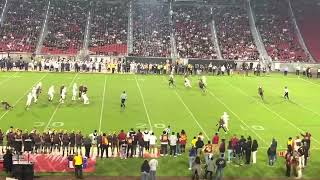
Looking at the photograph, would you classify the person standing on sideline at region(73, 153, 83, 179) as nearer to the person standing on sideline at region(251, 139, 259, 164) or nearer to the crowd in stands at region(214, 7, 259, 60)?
the person standing on sideline at region(251, 139, 259, 164)

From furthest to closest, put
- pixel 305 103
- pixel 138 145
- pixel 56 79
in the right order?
1. pixel 56 79
2. pixel 305 103
3. pixel 138 145

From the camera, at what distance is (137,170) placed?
78.2 ft

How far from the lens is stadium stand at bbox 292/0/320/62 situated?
67069 millimetres

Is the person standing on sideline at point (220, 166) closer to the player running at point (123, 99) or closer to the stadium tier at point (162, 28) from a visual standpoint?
the player running at point (123, 99)

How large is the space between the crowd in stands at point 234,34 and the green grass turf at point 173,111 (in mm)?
13824

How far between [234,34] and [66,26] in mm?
20937

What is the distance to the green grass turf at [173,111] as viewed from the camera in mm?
25500

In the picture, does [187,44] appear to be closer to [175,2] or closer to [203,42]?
[203,42]

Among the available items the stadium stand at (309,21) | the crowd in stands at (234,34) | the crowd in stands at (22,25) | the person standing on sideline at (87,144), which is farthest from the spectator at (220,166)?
the stadium stand at (309,21)

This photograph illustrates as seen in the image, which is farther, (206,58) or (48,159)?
(206,58)

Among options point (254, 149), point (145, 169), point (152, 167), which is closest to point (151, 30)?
point (254, 149)

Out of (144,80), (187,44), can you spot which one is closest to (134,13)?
(187,44)

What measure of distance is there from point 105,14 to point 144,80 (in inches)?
936

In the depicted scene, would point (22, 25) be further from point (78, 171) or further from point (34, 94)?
point (78, 171)
